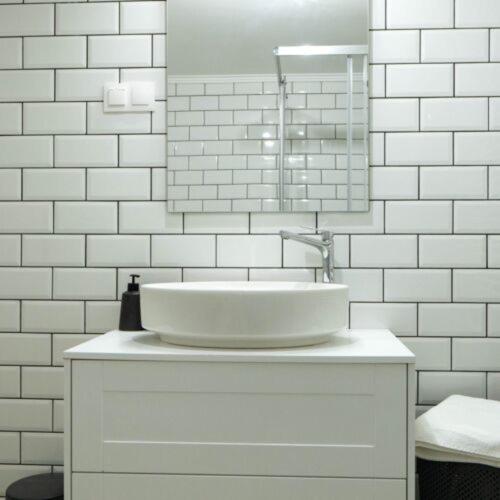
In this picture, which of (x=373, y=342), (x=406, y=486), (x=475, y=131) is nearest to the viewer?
(x=406, y=486)

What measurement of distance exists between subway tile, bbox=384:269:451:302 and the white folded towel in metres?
0.35

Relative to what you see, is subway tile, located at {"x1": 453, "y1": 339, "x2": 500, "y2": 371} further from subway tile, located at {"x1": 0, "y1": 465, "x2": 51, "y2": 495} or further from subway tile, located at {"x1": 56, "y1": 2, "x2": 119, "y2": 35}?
subway tile, located at {"x1": 56, "y1": 2, "x2": 119, "y2": 35}

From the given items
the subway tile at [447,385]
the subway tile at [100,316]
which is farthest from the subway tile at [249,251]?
the subway tile at [447,385]

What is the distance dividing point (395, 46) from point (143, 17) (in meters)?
0.76

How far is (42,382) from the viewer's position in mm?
1752

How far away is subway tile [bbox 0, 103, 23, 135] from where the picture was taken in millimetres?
1767

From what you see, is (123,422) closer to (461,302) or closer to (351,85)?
(461,302)

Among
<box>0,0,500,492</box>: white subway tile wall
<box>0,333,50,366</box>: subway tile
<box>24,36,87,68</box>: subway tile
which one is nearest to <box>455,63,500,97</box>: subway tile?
<box>0,0,500,492</box>: white subway tile wall

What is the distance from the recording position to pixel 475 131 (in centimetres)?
169

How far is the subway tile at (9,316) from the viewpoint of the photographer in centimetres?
176

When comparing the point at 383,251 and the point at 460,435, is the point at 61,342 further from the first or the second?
the point at 460,435

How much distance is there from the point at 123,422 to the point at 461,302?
1.02 meters

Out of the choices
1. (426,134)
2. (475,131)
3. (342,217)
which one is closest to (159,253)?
(342,217)

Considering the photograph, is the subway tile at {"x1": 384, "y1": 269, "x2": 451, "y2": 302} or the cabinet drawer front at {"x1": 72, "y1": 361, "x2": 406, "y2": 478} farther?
the subway tile at {"x1": 384, "y1": 269, "x2": 451, "y2": 302}
